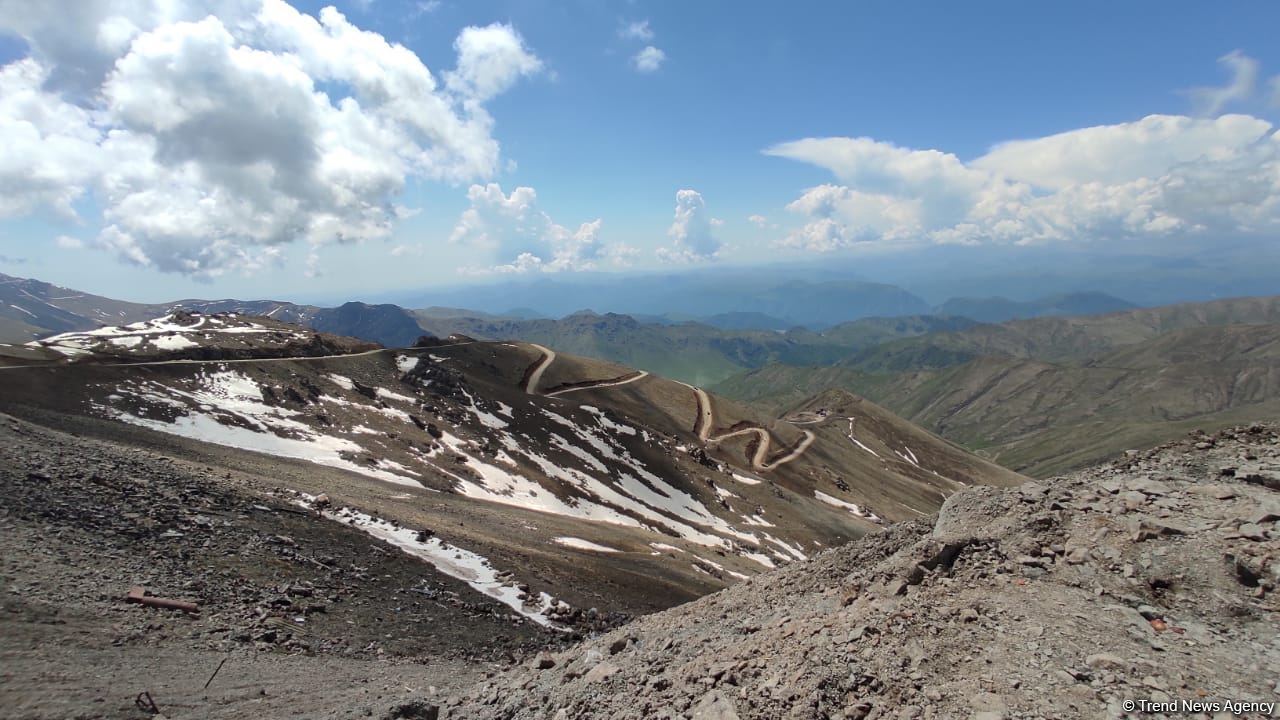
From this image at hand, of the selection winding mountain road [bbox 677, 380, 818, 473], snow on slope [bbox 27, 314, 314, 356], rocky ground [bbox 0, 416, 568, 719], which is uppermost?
snow on slope [bbox 27, 314, 314, 356]

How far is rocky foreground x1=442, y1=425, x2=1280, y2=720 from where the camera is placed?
912 cm

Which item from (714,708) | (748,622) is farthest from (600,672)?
(748,622)

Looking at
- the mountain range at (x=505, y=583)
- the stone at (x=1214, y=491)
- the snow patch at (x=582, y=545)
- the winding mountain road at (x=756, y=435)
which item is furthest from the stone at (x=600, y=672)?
the winding mountain road at (x=756, y=435)

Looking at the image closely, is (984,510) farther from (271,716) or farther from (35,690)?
(35,690)

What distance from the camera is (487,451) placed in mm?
65625

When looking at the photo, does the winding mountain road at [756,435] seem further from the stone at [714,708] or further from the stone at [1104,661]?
the stone at [1104,661]

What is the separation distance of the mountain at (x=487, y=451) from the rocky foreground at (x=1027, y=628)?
56.1 feet

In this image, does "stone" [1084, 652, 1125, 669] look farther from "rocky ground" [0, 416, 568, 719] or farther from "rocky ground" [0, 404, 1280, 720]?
"rocky ground" [0, 416, 568, 719]

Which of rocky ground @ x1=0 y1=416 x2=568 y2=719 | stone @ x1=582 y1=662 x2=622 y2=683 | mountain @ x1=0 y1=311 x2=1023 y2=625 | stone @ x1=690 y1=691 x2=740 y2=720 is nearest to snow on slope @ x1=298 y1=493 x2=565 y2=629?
mountain @ x1=0 y1=311 x2=1023 y2=625

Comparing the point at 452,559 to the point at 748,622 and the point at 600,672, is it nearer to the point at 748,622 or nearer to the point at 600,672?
the point at 600,672

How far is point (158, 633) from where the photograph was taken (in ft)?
56.4

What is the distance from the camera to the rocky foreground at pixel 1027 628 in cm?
912

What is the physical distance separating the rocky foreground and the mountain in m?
17.1

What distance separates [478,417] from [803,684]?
69.0 metres
